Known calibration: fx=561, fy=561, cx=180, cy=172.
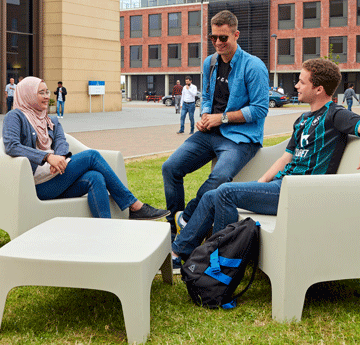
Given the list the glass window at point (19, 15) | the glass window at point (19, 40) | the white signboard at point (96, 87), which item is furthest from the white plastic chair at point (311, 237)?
the white signboard at point (96, 87)

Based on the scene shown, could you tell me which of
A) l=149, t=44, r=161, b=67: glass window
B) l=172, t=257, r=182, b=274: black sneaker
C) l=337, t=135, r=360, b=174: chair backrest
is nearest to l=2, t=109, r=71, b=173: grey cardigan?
l=172, t=257, r=182, b=274: black sneaker

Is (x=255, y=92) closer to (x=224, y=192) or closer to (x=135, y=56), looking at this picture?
(x=224, y=192)

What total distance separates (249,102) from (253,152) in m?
0.44

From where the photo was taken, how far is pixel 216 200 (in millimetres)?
3723

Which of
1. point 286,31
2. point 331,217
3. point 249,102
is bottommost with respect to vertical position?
point 331,217

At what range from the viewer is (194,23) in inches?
2329

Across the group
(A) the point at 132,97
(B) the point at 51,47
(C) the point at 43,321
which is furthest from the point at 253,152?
(A) the point at 132,97

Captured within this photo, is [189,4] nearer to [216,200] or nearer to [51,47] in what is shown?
[51,47]

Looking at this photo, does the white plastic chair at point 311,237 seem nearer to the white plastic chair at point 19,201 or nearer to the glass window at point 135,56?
the white plastic chair at point 19,201

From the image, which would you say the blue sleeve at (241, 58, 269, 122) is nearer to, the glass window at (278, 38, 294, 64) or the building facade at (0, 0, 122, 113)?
the building facade at (0, 0, 122, 113)

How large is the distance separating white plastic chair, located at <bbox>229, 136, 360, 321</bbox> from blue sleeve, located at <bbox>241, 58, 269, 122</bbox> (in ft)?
5.49

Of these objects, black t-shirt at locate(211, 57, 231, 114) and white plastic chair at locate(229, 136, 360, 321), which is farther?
black t-shirt at locate(211, 57, 231, 114)

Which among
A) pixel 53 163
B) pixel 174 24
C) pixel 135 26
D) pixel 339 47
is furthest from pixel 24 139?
pixel 135 26

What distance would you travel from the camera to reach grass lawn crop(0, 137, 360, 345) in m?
2.93
